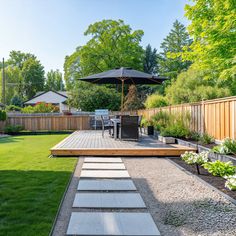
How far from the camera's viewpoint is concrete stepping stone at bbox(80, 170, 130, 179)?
167 inches

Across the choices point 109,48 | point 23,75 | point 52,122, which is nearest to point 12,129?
point 52,122

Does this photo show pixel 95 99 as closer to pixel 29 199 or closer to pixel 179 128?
pixel 179 128

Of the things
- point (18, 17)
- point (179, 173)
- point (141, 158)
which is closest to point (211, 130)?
point (141, 158)

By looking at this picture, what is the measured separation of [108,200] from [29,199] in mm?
930

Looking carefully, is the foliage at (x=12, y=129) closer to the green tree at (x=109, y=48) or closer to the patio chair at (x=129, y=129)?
the patio chair at (x=129, y=129)

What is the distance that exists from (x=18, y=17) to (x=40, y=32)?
4.49 meters

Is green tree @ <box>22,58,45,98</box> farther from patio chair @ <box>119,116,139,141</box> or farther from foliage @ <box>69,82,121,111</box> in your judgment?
patio chair @ <box>119,116,139,141</box>

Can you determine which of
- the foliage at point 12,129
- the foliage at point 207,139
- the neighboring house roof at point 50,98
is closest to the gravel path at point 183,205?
the foliage at point 207,139

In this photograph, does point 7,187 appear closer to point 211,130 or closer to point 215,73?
point 211,130

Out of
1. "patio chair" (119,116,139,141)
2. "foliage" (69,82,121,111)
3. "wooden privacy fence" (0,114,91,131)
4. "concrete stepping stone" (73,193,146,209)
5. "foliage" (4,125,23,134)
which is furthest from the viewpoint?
"foliage" (69,82,121,111)

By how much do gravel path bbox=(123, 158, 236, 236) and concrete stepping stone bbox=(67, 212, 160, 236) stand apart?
13cm

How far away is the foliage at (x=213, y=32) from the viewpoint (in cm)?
760

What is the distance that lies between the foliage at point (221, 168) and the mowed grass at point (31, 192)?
7.65 feet

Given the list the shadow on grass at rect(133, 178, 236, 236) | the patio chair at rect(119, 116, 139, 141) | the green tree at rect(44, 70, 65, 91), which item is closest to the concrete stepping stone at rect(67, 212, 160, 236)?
the shadow on grass at rect(133, 178, 236, 236)
